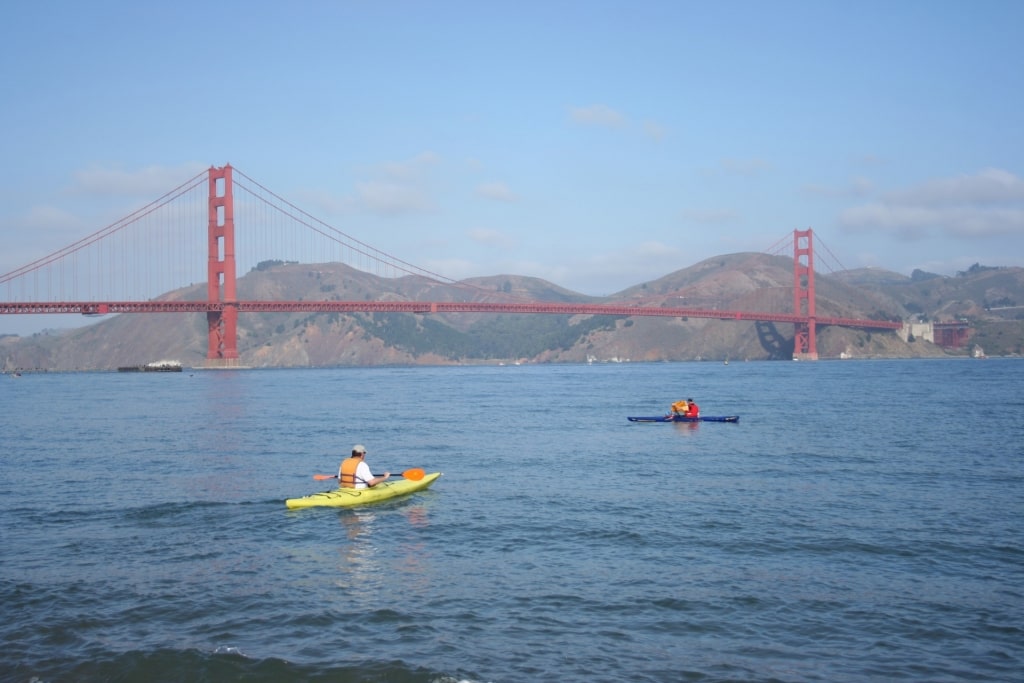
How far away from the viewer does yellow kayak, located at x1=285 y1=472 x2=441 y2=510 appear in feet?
70.7

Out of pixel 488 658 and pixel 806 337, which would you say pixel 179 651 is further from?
pixel 806 337

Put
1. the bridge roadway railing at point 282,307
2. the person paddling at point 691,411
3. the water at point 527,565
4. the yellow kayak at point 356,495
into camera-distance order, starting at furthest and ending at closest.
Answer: the bridge roadway railing at point 282,307
the person paddling at point 691,411
the yellow kayak at point 356,495
the water at point 527,565

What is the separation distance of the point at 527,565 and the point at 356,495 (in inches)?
292

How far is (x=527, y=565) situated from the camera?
629 inches

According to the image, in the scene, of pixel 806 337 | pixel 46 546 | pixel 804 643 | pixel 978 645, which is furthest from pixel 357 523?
pixel 806 337

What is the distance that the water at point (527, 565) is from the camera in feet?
38.2

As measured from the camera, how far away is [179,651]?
39.2 ft

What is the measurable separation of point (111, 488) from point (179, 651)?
14.3 m

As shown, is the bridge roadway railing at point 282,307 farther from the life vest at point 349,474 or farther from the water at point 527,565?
the life vest at point 349,474

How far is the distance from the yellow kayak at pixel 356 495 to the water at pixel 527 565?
0.33 metres

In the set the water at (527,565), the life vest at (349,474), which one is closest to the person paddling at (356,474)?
the life vest at (349,474)

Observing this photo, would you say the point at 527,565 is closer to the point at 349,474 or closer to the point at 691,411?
the point at 349,474

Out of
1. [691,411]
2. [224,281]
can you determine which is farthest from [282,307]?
[691,411]

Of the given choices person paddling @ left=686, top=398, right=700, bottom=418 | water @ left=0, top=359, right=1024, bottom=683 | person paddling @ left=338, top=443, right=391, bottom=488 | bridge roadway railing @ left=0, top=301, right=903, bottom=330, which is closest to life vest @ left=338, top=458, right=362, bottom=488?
person paddling @ left=338, top=443, right=391, bottom=488
